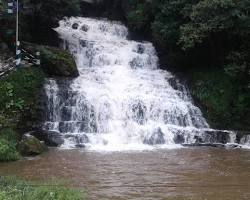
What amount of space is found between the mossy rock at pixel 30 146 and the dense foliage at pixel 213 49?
8631 millimetres

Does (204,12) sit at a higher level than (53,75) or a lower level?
higher

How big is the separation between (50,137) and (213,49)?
1052 centimetres

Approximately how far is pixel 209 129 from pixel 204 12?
566 centimetres

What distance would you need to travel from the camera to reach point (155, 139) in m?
22.4

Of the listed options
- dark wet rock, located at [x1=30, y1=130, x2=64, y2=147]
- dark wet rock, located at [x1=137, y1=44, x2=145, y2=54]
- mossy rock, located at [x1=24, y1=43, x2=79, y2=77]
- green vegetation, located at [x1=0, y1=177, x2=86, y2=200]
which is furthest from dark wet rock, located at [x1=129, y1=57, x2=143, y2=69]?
green vegetation, located at [x1=0, y1=177, x2=86, y2=200]

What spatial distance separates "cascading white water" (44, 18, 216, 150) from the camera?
22.4 meters

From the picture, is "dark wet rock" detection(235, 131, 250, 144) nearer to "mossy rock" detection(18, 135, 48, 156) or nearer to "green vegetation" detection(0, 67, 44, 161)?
"mossy rock" detection(18, 135, 48, 156)

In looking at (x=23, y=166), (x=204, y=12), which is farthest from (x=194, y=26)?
(x=23, y=166)

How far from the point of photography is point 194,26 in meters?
25.9

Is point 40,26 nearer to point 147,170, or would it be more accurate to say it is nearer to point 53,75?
point 53,75

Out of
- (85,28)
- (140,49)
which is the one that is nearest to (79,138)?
(140,49)

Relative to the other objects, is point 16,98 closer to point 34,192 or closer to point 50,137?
point 50,137

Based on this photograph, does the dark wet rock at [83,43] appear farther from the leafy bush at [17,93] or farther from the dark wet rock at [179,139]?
the dark wet rock at [179,139]

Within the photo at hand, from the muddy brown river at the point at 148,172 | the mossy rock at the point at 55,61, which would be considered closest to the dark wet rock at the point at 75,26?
the mossy rock at the point at 55,61
